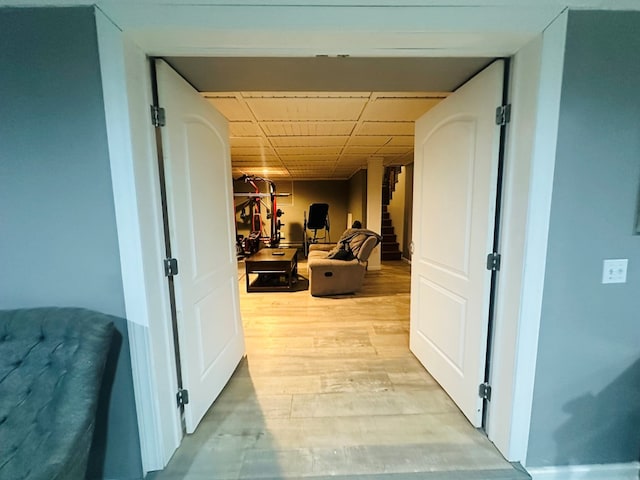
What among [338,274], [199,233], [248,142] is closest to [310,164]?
[248,142]

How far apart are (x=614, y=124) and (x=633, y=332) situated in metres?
0.96

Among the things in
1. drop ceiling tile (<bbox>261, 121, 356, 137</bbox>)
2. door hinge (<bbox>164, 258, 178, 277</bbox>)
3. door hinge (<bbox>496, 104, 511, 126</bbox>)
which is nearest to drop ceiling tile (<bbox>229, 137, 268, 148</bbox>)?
drop ceiling tile (<bbox>261, 121, 356, 137</bbox>)

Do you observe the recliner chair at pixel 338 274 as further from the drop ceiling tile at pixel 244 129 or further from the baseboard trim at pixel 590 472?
the baseboard trim at pixel 590 472

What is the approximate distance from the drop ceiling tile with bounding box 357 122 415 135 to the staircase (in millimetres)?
3840

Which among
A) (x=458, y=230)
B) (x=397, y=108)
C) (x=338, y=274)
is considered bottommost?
(x=338, y=274)

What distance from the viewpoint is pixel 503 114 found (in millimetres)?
1225

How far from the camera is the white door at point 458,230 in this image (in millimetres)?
1335

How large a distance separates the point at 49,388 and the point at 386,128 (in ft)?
11.1

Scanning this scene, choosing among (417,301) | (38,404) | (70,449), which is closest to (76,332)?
(38,404)

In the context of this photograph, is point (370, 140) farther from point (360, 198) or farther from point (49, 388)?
point (49, 388)

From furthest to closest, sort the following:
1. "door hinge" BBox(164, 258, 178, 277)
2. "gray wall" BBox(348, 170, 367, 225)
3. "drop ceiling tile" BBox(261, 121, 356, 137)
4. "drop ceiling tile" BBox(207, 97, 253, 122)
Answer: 1. "gray wall" BBox(348, 170, 367, 225)
2. "drop ceiling tile" BBox(261, 121, 356, 137)
3. "drop ceiling tile" BBox(207, 97, 253, 122)
4. "door hinge" BBox(164, 258, 178, 277)

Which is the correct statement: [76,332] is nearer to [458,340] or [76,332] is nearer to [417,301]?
[458,340]

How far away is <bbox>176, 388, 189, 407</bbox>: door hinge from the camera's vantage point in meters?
1.40

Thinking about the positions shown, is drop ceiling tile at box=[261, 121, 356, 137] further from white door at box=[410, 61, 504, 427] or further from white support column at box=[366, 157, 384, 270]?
white support column at box=[366, 157, 384, 270]
